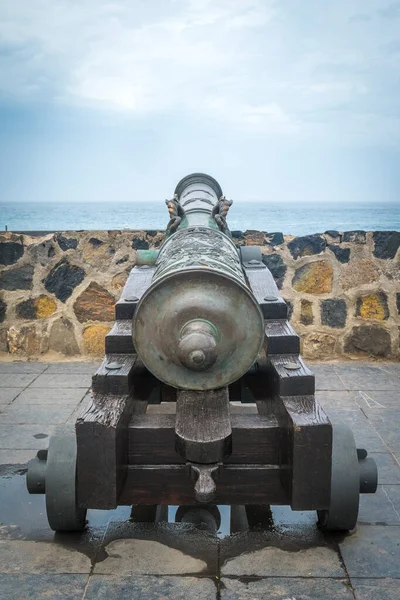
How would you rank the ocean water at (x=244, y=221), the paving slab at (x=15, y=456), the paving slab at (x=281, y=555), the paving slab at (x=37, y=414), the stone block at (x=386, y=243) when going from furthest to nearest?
the ocean water at (x=244, y=221) < the stone block at (x=386, y=243) < the paving slab at (x=37, y=414) < the paving slab at (x=15, y=456) < the paving slab at (x=281, y=555)

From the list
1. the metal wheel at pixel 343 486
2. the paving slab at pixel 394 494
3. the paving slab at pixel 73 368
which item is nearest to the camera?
the metal wheel at pixel 343 486

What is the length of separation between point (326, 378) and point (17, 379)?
2341 mm

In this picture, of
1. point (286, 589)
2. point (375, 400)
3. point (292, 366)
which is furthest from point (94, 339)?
point (286, 589)

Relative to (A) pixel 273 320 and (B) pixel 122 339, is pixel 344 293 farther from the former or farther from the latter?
(B) pixel 122 339

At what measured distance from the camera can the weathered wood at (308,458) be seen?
2277 mm

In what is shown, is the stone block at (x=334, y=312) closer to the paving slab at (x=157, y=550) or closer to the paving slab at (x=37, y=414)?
the paving slab at (x=37, y=414)

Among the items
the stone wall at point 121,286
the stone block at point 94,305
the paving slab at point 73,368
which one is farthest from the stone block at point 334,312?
the paving slab at point 73,368

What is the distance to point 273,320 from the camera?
3068mm

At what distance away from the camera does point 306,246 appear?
548cm

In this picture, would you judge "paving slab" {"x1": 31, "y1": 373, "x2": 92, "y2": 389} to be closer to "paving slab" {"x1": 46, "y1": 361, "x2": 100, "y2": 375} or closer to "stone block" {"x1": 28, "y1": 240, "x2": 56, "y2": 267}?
"paving slab" {"x1": 46, "y1": 361, "x2": 100, "y2": 375}

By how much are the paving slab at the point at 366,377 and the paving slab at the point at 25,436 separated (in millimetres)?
2183

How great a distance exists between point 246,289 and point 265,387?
0.84 m

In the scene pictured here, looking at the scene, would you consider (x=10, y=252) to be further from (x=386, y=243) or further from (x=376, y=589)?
(x=376, y=589)

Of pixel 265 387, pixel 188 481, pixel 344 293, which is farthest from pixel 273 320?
pixel 344 293
